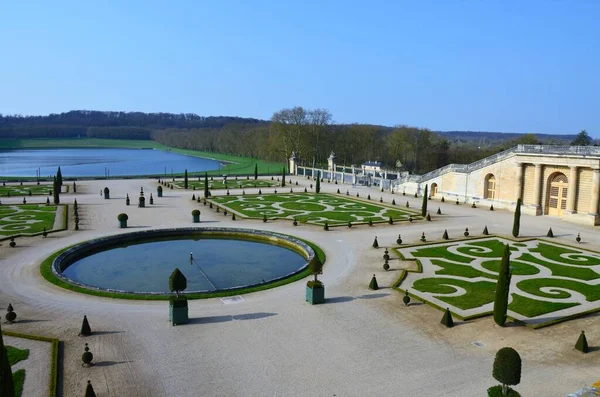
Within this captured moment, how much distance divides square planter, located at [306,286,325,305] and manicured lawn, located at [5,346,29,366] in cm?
1232

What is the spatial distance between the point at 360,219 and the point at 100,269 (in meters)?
24.8

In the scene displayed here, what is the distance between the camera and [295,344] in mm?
A: 19469

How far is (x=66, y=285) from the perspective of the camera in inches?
1035

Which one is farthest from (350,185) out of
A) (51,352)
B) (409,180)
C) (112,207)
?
(51,352)

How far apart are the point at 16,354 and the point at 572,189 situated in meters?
47.7

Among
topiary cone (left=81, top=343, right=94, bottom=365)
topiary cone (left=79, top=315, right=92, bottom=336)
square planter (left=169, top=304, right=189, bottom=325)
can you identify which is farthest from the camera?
square planter (left=169, top=304, right=189, bottom=325)

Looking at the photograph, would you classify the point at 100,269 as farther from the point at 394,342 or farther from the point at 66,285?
the point at 394,342

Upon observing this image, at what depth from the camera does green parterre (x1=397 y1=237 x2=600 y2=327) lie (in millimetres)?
23609

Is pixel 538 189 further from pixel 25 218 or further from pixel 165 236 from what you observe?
pixel 25 218

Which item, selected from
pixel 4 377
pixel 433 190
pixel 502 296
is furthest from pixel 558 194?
pixel 4 377

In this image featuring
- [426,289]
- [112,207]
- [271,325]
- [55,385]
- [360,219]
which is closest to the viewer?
[55,385]

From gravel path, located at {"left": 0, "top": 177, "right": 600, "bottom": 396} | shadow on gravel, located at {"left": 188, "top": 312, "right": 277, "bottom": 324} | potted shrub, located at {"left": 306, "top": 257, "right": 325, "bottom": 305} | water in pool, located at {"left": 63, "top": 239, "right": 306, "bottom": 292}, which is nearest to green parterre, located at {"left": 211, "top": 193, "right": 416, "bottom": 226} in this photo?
water in pool, located at {"left": 63, "top": 239, "right": 306, "bottom": 292}

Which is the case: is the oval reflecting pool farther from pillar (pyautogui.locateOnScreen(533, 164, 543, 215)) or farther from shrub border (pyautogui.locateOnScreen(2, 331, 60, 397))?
pillar (pyautogui.locateOnScreen(533, 164, 543, 215))

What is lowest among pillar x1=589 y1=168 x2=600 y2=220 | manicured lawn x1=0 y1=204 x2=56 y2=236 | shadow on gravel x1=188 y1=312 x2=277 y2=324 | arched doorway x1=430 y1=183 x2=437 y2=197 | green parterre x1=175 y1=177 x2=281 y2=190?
shadow on gravel x1=188 y1=312 x2=277 y2=324
